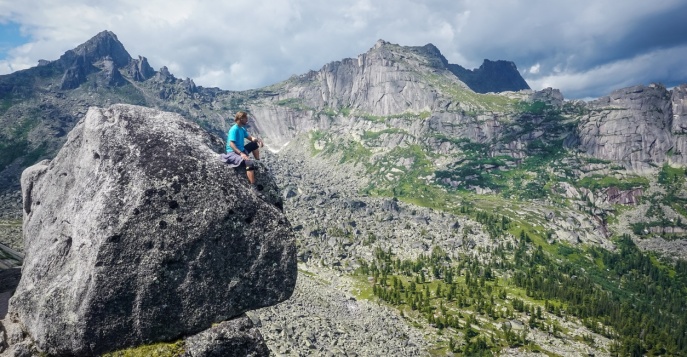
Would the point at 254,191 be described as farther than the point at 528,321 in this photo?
No

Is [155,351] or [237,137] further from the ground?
[237,137]

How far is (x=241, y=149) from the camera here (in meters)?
17.5

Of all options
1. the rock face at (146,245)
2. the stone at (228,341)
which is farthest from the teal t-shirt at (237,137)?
the stone at (228,341)

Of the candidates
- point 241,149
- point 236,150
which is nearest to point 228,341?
point 236,150

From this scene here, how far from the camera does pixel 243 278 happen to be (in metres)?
15.9

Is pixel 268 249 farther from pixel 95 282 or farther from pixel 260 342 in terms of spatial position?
pixel 95 282

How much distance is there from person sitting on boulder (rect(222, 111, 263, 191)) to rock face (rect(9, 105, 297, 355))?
16.4 inches

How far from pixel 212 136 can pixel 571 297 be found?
21006 centimetres

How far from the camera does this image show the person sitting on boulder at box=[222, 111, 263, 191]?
1692cm

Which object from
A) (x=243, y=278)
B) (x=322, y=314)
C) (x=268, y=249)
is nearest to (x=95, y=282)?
(x=243, y=278)

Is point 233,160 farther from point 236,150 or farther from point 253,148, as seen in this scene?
point 253,148

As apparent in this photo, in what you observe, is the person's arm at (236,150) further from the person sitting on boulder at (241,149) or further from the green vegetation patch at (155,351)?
the green vegetation patch at (155,351)

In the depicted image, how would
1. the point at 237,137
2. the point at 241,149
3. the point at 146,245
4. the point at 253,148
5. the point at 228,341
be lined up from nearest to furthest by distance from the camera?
1. the point at 146,245
2. the point at 228,341
3. the point at 241,149
4. the point at 237,137
5. the point at 253,148

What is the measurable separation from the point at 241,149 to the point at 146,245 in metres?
5.47
